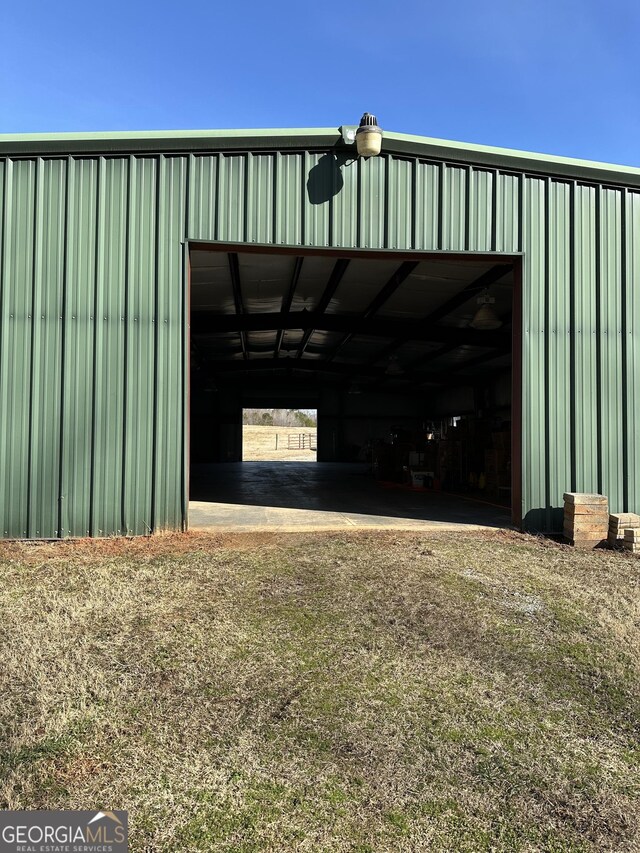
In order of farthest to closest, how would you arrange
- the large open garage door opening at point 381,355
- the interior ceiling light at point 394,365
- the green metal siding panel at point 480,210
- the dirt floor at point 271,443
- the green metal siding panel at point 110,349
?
the dirt floor at point 271,443 < the interior ceiling light at point 394,365 < the large open garage door opening at point 381,355 < the green metal siding panel at point 480,210 < the green metal siding panel at point 110,349

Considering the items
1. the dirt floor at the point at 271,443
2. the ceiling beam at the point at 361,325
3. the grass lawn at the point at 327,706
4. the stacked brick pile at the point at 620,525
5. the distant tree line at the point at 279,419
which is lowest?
the grass lawn at the point at 327,706

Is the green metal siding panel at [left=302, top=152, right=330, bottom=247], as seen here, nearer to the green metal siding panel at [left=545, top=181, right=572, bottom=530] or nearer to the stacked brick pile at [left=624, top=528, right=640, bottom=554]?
the green metal siding panel at [left=545, top=181, right=572, bottom=530]

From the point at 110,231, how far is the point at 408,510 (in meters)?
7.53

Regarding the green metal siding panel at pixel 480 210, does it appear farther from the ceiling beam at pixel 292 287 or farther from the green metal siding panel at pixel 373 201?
the ceiling beam at pixel 292 287

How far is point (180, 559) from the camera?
22.4 ft

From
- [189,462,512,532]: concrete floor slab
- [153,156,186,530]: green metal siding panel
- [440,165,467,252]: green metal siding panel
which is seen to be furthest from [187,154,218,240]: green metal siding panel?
[189,462,512,532]: concrete floor slab

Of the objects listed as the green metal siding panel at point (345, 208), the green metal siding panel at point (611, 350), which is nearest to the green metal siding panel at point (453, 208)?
the green metal siding panel at point (345, 208)

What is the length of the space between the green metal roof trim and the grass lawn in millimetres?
5844

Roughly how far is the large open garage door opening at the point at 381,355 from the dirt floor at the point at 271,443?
9.10 meters

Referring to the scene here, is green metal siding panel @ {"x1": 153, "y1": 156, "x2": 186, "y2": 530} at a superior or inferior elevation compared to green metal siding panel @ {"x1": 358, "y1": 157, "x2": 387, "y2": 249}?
inferior

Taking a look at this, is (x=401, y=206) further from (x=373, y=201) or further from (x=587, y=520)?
(x=587, y=520)

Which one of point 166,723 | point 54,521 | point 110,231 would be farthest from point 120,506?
point 166,723

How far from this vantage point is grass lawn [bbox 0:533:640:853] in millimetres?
2412

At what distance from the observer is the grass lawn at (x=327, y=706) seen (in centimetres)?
241
